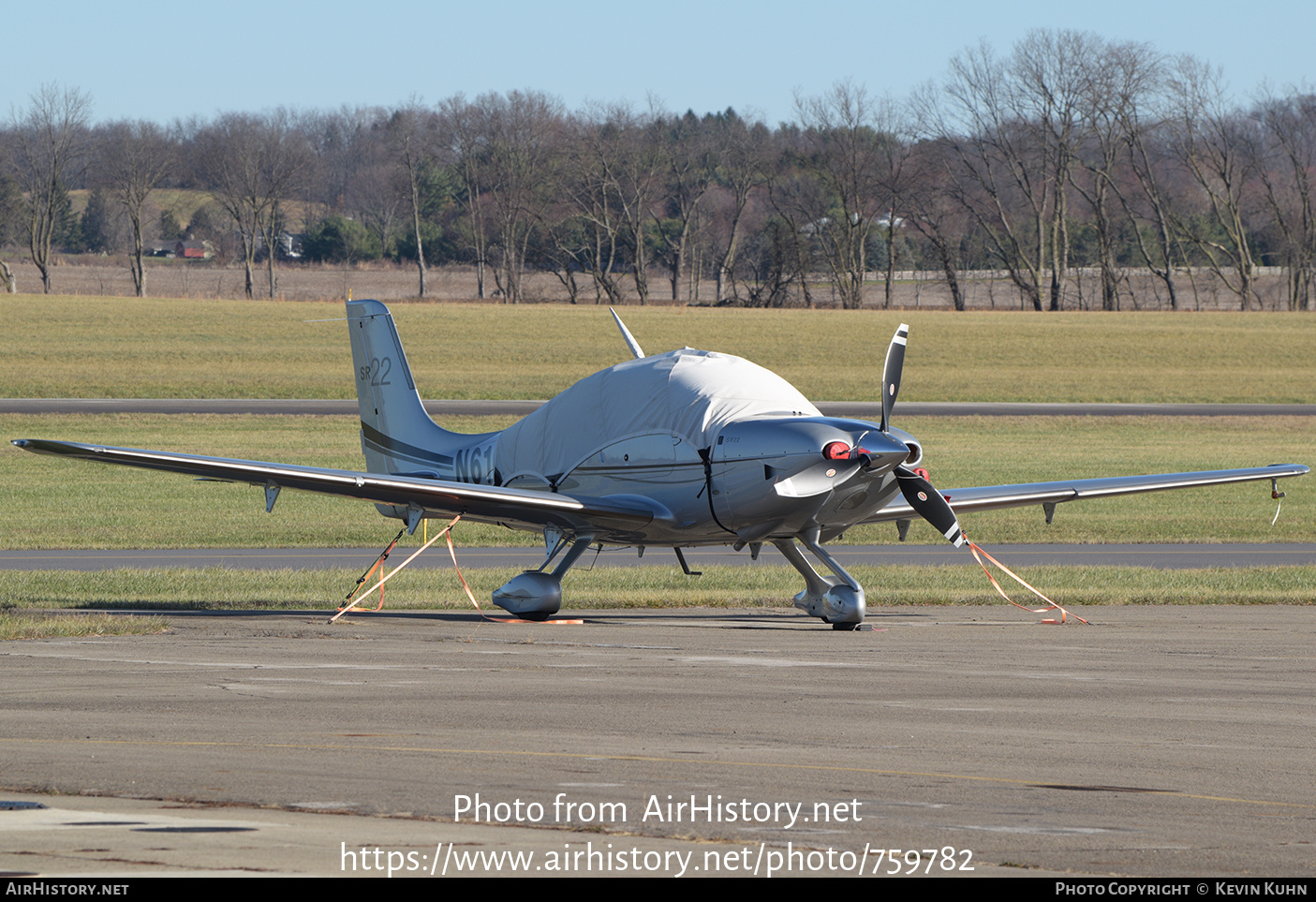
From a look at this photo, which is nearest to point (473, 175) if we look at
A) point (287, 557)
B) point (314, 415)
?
point (314, 415)

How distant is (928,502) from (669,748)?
21.4ft

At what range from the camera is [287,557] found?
22031mm

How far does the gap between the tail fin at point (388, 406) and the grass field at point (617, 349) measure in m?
35.9

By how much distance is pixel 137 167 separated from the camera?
113062 millimetres

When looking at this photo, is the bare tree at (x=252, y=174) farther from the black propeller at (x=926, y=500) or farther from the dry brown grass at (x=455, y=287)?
the black propeller at (x=926, y=500)

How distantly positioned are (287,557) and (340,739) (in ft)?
47.5

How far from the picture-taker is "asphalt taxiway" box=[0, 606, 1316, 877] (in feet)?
19.1

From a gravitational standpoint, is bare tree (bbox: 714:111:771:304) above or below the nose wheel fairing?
above

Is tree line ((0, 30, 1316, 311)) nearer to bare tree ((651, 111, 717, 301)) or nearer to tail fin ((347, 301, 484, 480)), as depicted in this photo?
bare tree ((651, 111, 717, 301))

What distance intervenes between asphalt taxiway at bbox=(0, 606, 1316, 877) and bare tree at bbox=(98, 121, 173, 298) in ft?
330

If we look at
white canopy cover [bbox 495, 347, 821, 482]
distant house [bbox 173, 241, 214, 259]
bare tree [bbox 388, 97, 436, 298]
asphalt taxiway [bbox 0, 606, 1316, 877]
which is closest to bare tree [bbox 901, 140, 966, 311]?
bare tree [bbox 388, 97, 436, 298]

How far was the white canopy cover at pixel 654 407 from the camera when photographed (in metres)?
14.4

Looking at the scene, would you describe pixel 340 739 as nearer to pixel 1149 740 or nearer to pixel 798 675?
pixel 798 675

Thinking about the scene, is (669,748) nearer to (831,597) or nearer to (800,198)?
(831,597)
